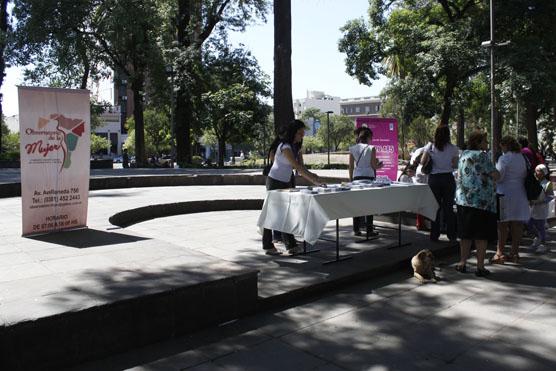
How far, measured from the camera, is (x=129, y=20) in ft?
89.6

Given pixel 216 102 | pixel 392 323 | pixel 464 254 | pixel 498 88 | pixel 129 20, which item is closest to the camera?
pixel 392 323

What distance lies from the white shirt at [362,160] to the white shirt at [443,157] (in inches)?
36.1

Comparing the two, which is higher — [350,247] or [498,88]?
[498,88]

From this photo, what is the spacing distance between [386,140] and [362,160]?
4.07 metres

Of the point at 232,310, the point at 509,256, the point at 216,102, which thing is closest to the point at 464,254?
the point at 509,256

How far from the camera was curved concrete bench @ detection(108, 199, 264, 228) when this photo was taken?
9.95 m

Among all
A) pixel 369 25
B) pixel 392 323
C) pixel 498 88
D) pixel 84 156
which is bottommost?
pixel 392 323

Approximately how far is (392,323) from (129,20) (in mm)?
26616

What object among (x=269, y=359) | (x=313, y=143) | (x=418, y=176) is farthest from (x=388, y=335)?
(x=313, y=143)

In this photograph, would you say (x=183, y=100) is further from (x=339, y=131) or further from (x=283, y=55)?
(x=339, y=131)

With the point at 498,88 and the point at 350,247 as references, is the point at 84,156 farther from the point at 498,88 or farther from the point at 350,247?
the point at 498,88

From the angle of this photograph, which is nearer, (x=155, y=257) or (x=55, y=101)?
(x=155, y=257)

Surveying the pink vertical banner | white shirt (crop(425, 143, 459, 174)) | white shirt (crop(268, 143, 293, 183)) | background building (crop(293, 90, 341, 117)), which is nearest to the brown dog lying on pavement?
white shirt (crop(425, 143, 459, 174))

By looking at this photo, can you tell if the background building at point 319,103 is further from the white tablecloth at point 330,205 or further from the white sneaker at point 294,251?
the white sneaker at point 294,251
